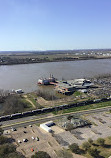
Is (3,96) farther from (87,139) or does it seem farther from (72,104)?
(87,139)

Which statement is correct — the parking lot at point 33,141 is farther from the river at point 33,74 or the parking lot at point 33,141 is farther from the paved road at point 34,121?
the river at point 33,74

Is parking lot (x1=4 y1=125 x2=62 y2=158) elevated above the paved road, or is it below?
below

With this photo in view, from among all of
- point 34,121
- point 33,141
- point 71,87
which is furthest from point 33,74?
point 33,141

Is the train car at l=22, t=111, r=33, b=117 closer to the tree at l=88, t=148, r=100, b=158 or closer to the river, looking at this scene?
the tree at l=88, t=148, r=100, b=158

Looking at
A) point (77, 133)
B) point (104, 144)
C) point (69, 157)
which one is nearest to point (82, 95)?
point (77, 133)

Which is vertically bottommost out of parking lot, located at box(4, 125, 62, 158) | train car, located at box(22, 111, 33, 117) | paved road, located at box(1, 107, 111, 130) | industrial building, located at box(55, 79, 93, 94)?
parking lot, located at box(4, 125, 62, 158)

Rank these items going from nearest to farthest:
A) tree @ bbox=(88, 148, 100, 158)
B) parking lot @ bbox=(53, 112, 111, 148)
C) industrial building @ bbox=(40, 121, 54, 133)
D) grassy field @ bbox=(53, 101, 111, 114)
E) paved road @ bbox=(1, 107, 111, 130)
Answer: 1. tree @ bbox=(88, 148, 100, 158)
2. parking lot @ bbox=(53, 112, 111, 148)
3. industrial building @ bbox=(40, 121, 54, 133)
4. paved road @ bbox=(1, 107, 111, 130)
5. grassy field @ bbox=(53, 101, 111, 114)

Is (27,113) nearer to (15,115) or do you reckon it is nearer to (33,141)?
(15,115)

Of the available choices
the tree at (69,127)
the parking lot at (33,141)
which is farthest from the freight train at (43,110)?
the tree at (69,127)

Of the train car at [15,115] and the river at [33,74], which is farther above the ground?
the river at [33,74]

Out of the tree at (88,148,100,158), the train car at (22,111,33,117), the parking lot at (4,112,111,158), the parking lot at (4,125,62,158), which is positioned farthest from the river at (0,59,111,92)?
the tree at (88,148,100,158)

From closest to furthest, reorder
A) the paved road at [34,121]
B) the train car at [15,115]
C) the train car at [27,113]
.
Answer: the paved road at [34,121] < the train car at [15,115] < the train car at [27,113]

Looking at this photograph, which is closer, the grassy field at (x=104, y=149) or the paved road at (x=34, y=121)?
the grassy field at (x=104, y=149)
